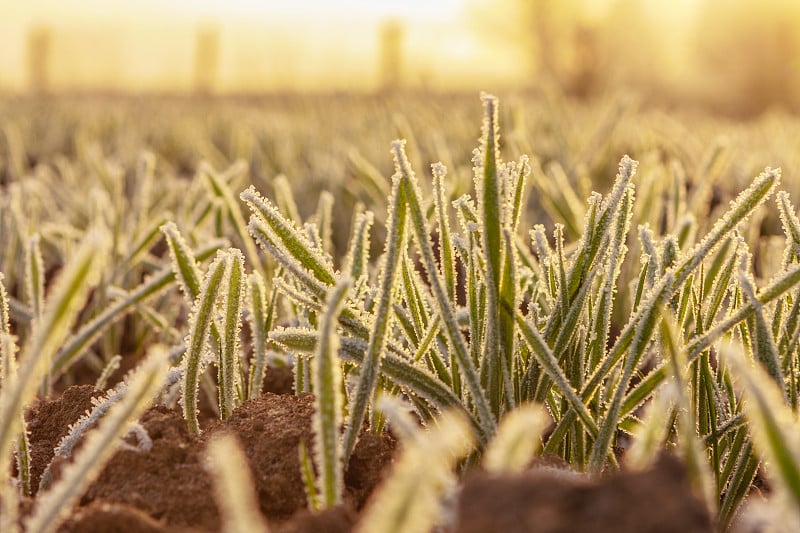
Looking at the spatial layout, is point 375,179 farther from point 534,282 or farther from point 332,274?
point 332,274

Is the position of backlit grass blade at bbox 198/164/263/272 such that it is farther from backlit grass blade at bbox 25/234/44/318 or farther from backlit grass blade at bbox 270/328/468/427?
backlit grass blade at bbox 270/328/468/427

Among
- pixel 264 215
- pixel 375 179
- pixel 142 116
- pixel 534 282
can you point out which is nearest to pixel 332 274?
pixel 264 215

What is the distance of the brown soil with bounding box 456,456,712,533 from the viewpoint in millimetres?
536

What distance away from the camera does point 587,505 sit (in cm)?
56

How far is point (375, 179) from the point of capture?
2078 millimetres

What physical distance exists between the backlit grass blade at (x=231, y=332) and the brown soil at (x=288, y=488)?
40 millimetres

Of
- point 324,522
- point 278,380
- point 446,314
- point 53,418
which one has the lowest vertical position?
point 278,380

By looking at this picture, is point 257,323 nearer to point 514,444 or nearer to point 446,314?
point 446,314

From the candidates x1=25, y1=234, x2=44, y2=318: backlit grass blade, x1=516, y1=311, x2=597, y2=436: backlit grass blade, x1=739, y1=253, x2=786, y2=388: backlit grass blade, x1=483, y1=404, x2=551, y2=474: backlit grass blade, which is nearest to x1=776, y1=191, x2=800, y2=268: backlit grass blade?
x1=739, y1=253, x2=786, y2=388: backlit grass blade

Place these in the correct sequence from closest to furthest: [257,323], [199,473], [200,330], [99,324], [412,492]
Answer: [412,492] < [199,473] < [200,330] < [257,323] < [99,324]

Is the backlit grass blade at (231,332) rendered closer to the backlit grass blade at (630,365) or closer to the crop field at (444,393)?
the crop field at (444,393)

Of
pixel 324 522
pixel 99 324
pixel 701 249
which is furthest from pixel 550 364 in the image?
pixel 99 324

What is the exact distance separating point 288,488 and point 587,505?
35cm

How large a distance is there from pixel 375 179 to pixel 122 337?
702mm
